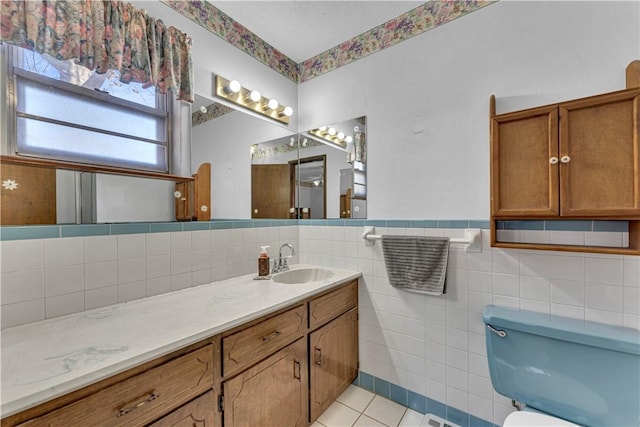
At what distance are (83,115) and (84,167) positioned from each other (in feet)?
0.77

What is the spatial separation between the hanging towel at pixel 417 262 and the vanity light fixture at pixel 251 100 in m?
1.27

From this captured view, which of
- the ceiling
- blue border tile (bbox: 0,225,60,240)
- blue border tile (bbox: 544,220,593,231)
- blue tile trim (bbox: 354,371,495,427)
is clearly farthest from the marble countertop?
the ceiling

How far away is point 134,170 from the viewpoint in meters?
1.31

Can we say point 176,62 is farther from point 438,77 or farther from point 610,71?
point 610,71

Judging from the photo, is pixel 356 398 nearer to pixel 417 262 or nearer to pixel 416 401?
pixel 416 401

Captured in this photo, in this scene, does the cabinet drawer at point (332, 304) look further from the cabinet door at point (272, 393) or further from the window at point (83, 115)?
the window at point (83, 115)

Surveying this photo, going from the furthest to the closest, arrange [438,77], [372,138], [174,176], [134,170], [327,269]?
[327,269] → [372,138] → [438,77] → [174,176] → [134,170]

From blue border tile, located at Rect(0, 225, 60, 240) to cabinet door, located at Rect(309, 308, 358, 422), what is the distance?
1271mm

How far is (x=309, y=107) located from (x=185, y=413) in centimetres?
210

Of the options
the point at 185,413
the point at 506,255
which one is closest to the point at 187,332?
the point at 185,413

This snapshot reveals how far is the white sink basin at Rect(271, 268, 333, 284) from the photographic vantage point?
1.89 m

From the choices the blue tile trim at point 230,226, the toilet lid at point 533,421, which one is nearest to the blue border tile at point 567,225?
the blue tile trim at point 230,226

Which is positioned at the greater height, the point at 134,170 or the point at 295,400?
the point at 134,170

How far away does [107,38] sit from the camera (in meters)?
1.14
